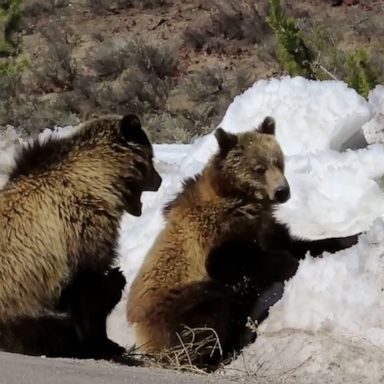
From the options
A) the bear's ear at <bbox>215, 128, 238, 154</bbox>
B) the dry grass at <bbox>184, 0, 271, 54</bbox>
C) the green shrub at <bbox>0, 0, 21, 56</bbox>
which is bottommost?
the dry grass at <bbox>184, 0, 271, 54</bbox>

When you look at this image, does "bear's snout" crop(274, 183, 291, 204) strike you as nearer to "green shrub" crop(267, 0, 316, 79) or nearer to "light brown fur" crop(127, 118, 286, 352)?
"light brown fur" crop(127, 118, 286, 352)

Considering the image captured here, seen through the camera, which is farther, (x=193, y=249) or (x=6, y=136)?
(x=6, y=136)

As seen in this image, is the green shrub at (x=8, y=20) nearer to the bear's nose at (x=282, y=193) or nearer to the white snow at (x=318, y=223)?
the white snow at (x=318, y=223)

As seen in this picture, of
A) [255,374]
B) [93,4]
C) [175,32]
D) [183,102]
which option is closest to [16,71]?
[183,102]

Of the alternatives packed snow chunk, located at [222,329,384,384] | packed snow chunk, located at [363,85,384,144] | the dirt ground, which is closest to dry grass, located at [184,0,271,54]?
packed snow chunk, located at [363,85,384,144]

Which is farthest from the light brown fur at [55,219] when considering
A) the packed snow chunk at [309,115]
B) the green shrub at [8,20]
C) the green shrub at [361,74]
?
the green shrub at [8,20]

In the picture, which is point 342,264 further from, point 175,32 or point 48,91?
point 175,32

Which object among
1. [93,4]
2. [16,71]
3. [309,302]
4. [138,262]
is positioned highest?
[309,302]

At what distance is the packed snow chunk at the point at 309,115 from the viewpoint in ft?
31.4

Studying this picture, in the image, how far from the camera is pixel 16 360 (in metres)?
5.52

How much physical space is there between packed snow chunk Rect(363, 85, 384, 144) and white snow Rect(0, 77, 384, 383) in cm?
1

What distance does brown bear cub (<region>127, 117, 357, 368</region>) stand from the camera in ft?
24.7

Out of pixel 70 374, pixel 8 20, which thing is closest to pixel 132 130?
pixel 70 374

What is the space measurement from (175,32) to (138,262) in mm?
19507
